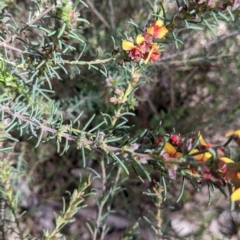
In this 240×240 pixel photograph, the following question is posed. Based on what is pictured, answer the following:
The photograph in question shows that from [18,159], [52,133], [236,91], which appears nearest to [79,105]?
[18,159]

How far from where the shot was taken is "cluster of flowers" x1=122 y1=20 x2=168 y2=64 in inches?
32.3

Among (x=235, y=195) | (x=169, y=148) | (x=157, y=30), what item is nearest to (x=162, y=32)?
(x=157, y=30)

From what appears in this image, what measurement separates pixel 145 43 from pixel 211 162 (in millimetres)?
302

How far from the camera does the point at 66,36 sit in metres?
0.84

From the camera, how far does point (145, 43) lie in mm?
824

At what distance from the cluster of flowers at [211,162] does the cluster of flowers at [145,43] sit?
0.20m

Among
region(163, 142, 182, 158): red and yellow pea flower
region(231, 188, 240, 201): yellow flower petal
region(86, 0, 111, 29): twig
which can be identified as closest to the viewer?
region(231, 188, 240, 201): yellow flower petal

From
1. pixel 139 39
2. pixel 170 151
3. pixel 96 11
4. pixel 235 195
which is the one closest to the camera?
pixel 235 195

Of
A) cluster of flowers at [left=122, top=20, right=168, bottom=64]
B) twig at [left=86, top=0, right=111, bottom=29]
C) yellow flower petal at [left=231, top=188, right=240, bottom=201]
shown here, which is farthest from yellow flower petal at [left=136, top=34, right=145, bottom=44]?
twig at [left=86, top=0, right=111, bottom=29]

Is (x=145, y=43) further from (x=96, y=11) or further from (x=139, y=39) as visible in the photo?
(x=96, y=11)

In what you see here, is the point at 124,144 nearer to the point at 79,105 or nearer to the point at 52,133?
the point at 52,133

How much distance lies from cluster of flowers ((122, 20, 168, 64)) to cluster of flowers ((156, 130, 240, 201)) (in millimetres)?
199

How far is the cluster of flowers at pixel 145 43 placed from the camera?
32.3 inches

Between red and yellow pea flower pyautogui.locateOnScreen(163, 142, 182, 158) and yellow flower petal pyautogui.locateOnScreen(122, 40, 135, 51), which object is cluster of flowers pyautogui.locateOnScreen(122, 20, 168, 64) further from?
red and yellow pea flower pyautogui.locateOnScreen(163, 142, 182, 158)
